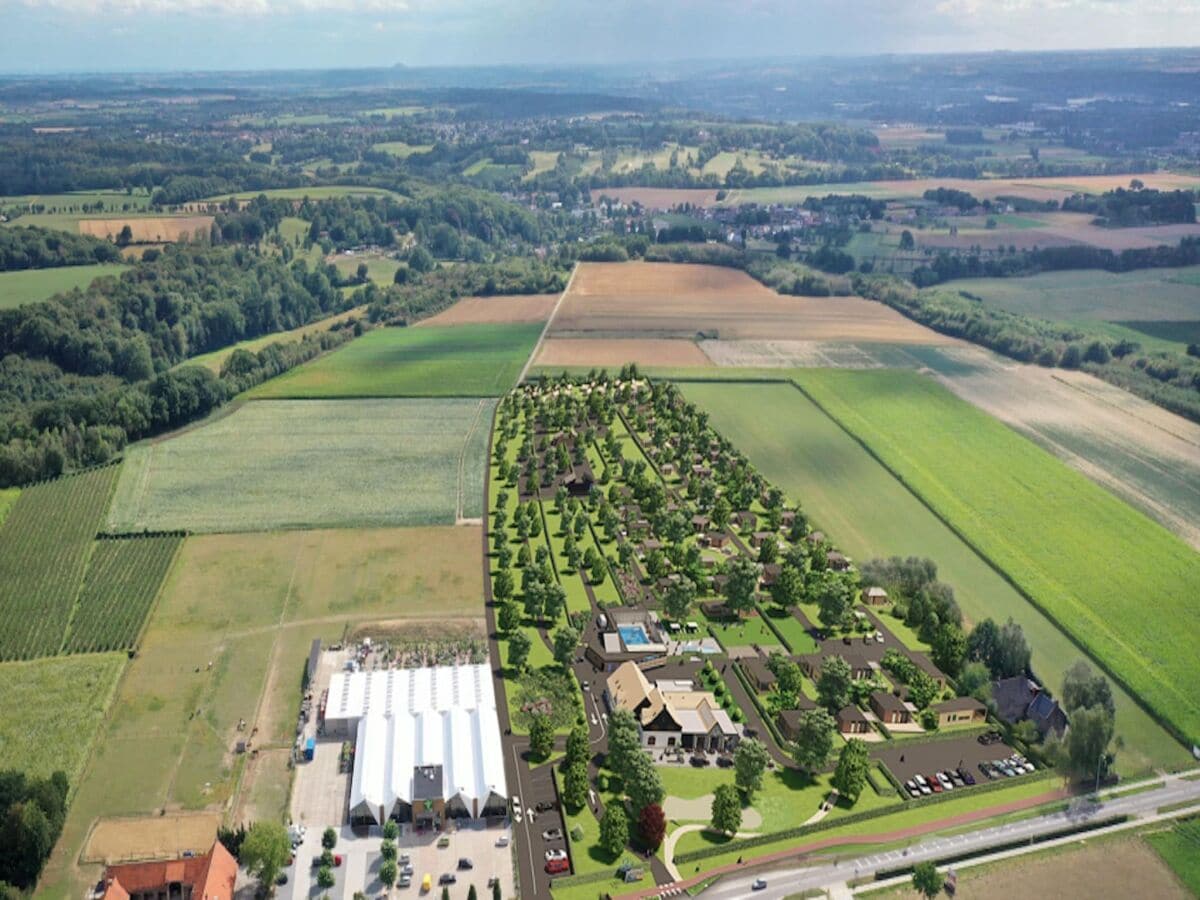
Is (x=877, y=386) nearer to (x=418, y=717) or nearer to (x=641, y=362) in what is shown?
(x=641, y=362)

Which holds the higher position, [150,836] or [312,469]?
[150,836]

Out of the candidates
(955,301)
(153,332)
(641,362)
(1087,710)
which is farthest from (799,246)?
(1087,710)

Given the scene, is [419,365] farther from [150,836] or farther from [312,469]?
[150,836]

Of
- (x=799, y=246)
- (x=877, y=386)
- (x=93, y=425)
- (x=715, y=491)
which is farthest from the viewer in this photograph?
(x=799, y=246)

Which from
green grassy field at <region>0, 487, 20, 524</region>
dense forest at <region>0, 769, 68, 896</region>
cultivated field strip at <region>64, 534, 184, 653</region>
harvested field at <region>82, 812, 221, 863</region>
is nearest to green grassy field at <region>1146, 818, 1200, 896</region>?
harvested field at <region>82, 812, 221, 863</region>

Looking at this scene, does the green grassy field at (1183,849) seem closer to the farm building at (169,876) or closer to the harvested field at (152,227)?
the farm building at (169,876)

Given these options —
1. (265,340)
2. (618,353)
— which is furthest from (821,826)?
(265,340)
